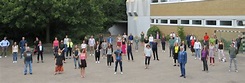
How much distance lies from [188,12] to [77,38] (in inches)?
446

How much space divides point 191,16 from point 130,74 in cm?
1671

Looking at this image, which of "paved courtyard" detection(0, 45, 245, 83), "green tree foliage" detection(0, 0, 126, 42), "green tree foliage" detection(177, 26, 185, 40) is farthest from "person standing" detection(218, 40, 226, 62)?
"green tree foliage" detection(0, 0, 126, 42)

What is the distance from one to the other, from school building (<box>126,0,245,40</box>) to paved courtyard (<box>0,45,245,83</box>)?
7340 mm

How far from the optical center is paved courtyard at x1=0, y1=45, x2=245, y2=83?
40.6 ft

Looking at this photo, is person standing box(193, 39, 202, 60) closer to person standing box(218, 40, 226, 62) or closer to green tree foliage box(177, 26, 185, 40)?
person standing box(218, 40, 226, 62)

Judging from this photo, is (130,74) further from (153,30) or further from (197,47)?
(153,30)

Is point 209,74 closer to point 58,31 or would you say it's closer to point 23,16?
point 23,16

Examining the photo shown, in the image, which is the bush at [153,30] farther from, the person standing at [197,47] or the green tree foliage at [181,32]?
the person standing at [197,47]

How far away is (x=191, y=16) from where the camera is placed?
28.6 meters

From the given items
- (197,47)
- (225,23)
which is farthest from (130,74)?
(225,23)

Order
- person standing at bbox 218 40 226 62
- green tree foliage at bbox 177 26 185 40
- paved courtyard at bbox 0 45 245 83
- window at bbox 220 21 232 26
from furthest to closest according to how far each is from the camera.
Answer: green tree foliage at bbox 177 26 185 40 → window at bbox 220 21 232 26 → person standing at bbox 218 40 226 62 → paved courtyard at bbox 0 45 245 83

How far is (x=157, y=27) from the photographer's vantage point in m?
34.0

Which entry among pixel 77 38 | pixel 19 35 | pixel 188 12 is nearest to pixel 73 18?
pixel 77 38

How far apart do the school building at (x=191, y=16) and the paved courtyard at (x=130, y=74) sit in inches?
289
